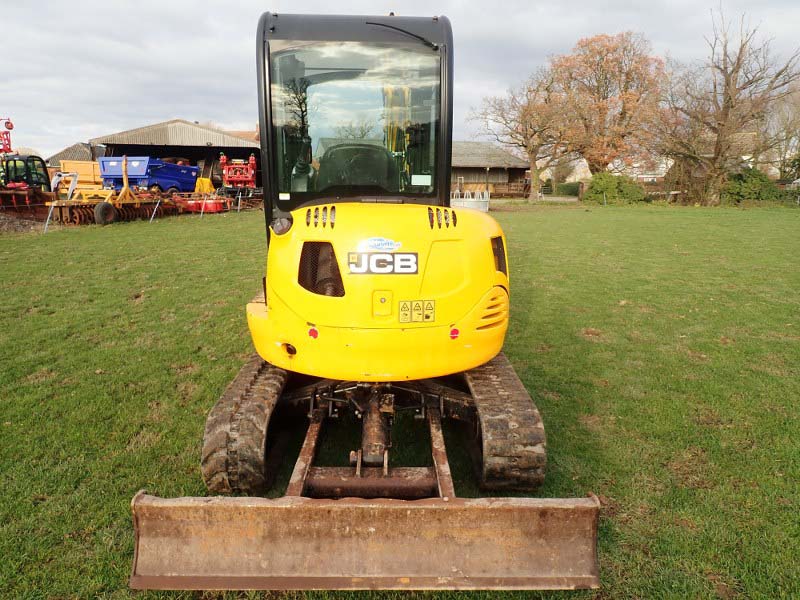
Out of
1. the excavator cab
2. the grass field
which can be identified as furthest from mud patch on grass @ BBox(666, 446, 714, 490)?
the excavator cab

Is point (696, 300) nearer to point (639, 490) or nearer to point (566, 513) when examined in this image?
point (639, 490)

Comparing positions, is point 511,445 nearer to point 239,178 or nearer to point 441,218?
point 441,218

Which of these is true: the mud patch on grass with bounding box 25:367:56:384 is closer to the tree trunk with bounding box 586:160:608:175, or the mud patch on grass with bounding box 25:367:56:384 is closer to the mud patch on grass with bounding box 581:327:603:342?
the mud patch on grass with bounding box 581:327:603:342

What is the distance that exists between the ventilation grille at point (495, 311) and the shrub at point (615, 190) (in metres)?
37.8

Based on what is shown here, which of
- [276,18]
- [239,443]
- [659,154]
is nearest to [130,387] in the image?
[239,443]

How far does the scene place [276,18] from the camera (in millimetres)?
3793

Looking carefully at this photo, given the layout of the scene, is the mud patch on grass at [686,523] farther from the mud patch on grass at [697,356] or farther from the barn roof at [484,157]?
the barn roof at [484,157]

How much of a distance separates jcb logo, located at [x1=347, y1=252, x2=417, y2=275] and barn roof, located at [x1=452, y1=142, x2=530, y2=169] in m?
46.4

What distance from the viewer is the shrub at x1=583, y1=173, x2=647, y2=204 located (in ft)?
126

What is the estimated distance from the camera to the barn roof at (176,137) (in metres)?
38.8

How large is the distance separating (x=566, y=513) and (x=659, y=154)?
42636 millimetres

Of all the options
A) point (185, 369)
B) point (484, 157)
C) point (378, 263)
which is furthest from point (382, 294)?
point (484, 157)

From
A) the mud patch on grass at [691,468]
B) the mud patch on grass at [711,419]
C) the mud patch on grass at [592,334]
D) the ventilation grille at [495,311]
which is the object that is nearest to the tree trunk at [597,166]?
the mud patch on grass at [592,334]

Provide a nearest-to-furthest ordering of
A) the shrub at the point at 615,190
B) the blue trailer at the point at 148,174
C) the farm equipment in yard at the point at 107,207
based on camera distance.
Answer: the farm equipment in yard at the point at 107,207
the blue trailer at the point at 148,174
the shrub at the point at 615,190
